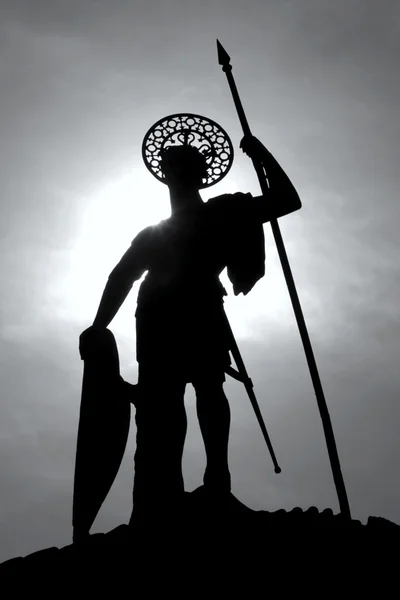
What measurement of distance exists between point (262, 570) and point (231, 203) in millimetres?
3584

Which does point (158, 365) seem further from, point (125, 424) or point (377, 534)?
point (377, 534)

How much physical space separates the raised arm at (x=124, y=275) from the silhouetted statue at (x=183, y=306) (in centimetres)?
1

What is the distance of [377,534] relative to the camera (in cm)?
531

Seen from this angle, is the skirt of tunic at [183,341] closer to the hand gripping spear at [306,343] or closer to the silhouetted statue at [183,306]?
the silhouetted statue at [183,306]

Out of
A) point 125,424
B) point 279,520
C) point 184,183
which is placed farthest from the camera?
point 184,183

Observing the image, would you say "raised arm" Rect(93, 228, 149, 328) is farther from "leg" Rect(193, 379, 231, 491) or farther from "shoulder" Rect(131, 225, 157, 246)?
"leg" Rect(193, 379, 231, 491)

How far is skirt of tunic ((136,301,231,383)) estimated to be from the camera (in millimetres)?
6340

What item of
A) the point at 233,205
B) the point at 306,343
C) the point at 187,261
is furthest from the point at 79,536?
the point at 233,205

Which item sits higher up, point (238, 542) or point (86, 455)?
point (86, 455)

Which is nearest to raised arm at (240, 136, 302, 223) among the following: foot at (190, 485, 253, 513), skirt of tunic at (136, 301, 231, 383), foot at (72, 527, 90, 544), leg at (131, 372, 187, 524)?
skirt of tunic at (136, 301, 231, 383)

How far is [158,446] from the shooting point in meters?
6.03

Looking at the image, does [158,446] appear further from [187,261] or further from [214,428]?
[187,261]

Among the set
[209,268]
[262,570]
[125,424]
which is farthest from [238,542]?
[209,268]

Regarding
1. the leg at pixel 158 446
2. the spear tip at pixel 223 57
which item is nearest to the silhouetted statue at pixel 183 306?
the leg at pixel 158 446
